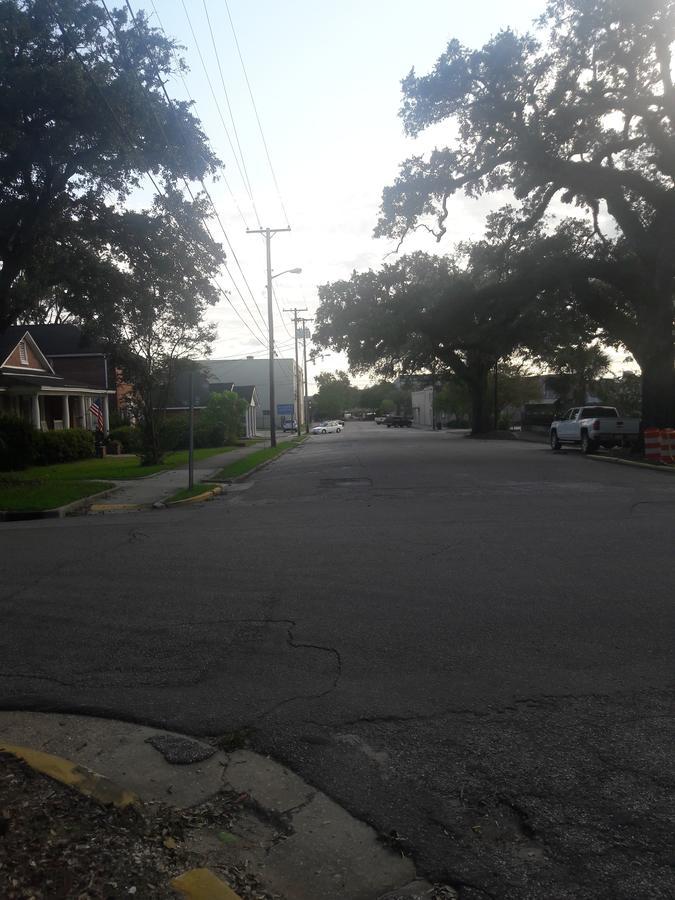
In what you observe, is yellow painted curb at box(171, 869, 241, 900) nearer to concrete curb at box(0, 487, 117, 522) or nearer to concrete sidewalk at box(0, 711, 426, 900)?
concrete sidewalk at box(0, 711, 426, 900)

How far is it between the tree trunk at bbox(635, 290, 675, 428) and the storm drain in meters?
11.1

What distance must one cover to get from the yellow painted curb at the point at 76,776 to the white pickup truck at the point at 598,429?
2569 centimetres

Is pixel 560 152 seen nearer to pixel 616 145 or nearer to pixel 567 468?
pixel 616 145

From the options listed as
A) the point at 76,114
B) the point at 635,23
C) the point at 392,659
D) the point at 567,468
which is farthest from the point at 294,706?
the point at 635,23

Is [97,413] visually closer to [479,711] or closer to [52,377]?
[52,377]

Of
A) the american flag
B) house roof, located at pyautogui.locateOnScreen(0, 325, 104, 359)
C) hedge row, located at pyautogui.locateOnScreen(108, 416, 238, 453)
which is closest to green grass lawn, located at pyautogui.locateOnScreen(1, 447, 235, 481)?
hedge row, located at pyautogui.locateOnScreen(108, 416, 238, 453)

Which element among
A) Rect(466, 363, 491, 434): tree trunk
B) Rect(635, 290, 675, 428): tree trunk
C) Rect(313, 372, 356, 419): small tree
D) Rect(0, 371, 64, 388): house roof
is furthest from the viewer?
Rect(313, 372, 356, 419): small tree

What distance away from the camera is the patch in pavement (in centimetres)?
440

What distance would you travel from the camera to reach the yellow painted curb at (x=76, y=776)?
3854mm

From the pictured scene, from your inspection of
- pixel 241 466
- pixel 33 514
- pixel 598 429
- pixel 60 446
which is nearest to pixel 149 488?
pixel 33 514

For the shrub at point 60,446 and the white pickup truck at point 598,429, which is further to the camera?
the shrub at point 60,446

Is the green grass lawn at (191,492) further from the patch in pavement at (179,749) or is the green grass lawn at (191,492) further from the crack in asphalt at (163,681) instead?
the patch in pavement at (179,749)

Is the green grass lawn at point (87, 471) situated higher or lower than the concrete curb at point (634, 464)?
lower

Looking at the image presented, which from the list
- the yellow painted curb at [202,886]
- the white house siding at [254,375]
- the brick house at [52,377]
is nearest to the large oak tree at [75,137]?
the brick house at [52,377]
